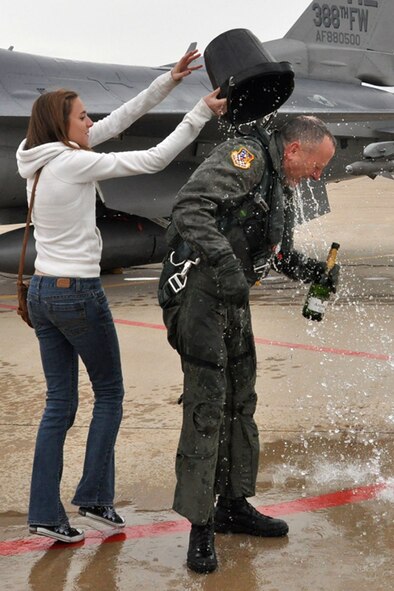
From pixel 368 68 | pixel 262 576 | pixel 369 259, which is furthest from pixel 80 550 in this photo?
pixel 368 68

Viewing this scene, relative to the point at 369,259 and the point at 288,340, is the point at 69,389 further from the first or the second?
the point at 369,259

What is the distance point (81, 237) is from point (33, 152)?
39 cm

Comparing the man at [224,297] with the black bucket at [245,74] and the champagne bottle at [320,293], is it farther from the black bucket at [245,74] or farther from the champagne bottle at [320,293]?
the champagne bottle at [320,293]

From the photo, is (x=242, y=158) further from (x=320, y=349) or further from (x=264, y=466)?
(x=320, y=349)

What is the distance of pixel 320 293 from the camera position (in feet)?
13.8

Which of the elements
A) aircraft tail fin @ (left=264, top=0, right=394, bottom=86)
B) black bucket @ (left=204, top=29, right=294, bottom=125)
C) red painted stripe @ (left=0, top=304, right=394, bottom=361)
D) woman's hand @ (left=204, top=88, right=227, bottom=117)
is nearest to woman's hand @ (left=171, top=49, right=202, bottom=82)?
black bucket @ (left=204, top=29, right=294, bottom=125)

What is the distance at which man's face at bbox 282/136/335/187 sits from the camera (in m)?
3.66

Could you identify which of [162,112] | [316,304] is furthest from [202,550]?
[162,112]

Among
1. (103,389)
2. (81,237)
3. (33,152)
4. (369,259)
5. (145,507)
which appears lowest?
(369,259)

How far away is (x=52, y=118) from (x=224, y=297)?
1014mm

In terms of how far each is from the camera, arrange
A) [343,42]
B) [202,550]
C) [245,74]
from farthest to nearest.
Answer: [343,42]
[245,74]
[202,550]

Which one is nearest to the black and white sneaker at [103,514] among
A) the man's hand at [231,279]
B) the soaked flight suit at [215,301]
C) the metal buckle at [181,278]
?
the soaked flight suit at [215,301]

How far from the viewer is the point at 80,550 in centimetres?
372

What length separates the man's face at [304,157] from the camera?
3.66 m
